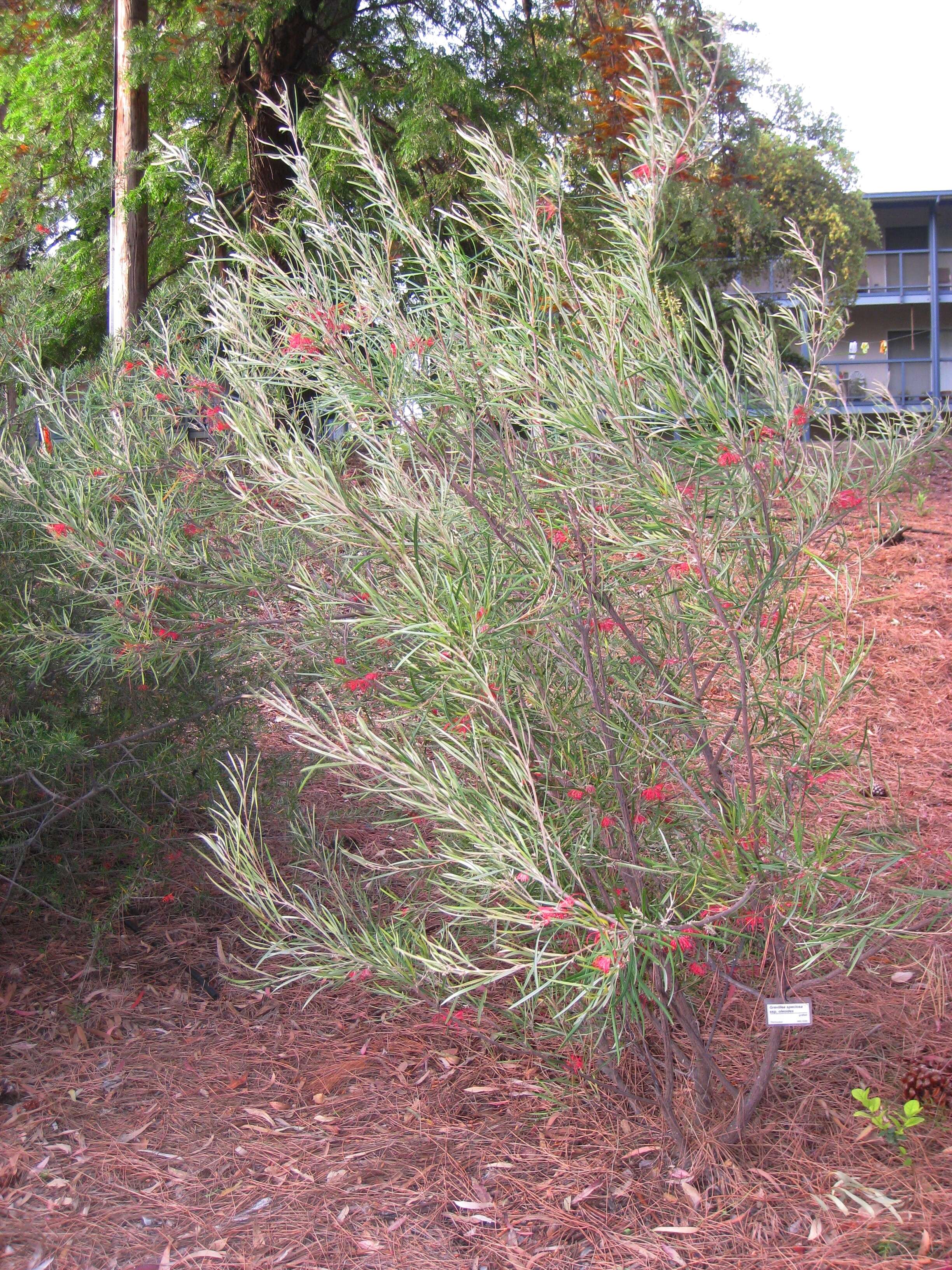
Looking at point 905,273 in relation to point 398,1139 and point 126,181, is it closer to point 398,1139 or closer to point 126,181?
point 126,181

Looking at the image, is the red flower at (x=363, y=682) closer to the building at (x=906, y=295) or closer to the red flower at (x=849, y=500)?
the red flower at (x=849, y=500)

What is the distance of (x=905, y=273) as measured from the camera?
23.1 meters

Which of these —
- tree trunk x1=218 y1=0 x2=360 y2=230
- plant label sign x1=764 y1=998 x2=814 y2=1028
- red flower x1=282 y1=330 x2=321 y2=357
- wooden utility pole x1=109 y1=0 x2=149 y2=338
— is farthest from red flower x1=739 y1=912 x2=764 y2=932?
tree trunk x1=218 y1=0 x2=360 y2=230

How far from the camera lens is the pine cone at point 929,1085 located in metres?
2.71

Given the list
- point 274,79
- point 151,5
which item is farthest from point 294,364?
point 151,5

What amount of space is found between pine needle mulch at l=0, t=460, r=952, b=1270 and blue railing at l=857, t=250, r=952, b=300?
71.0 ft

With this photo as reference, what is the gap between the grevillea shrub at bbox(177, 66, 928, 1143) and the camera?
1.98m

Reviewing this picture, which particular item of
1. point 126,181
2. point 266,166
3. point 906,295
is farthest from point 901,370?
point 126,181

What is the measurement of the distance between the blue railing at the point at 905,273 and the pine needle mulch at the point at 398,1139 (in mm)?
21627

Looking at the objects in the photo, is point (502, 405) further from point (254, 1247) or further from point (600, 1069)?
point (254, 1247)

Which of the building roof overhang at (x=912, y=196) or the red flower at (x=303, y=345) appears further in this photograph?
the building roof overhang at (x=912, y=196)

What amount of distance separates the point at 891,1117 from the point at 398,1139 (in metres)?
1.32

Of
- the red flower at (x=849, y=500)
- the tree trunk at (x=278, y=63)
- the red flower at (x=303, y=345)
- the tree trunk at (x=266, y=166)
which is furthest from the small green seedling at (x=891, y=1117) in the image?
the tree trunk at (x=278, y=63)

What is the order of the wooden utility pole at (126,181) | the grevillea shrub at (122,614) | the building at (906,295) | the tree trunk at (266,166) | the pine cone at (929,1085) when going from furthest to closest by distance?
the building at (906,295), the tree trunk at (266,166), the wooden utility pole at (126,181), the grevillea shrub at (122,614), the pine cone at (929,1085)
